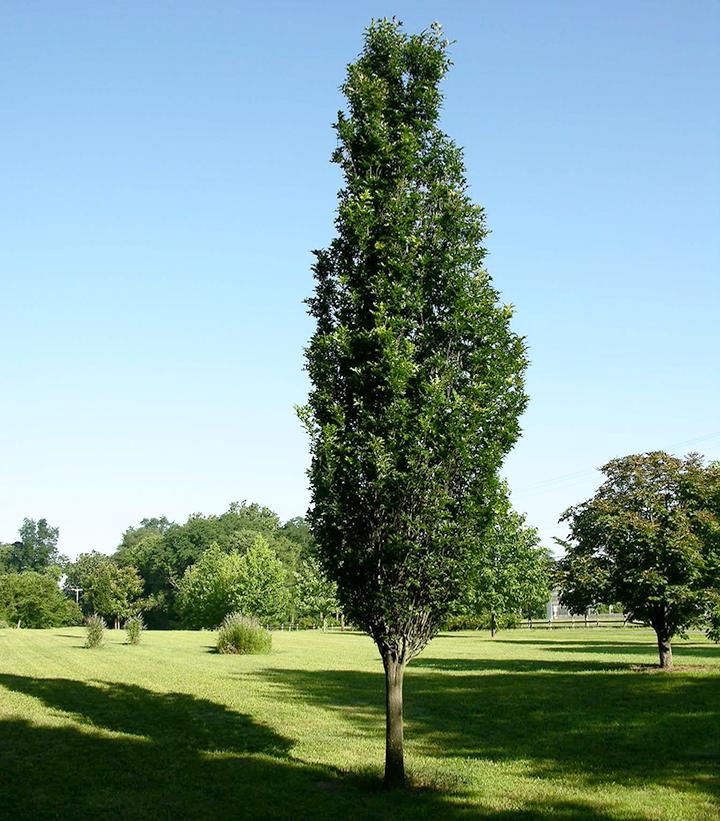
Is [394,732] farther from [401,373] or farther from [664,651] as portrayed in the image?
[664,651]

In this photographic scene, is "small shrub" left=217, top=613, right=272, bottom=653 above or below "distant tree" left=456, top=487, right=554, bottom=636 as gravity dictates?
below

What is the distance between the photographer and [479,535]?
14.0 m

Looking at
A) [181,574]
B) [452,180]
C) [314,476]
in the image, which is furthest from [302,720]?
[181,574]

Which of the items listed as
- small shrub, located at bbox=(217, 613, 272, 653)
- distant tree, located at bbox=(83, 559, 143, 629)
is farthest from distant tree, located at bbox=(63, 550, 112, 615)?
small shrub, located at bbox=(217, 613, 272, 653)

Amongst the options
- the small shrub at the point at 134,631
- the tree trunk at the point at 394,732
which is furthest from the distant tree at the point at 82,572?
the tree trunk at the point at 394,732

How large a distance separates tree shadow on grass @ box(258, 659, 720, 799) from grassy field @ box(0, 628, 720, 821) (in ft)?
0.23

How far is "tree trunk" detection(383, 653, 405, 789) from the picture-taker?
13398mm

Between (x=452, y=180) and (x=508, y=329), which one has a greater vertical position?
(x=452, y=180)

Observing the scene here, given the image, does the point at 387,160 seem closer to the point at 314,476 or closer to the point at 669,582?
the point at 314,476

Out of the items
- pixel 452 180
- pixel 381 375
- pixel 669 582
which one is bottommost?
pixel 669 582

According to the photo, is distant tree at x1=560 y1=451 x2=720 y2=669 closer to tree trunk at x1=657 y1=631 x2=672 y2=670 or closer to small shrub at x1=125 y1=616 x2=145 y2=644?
tree trunk at x1=657 y1=631 x2=672 y2=670

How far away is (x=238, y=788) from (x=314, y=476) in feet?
18.4

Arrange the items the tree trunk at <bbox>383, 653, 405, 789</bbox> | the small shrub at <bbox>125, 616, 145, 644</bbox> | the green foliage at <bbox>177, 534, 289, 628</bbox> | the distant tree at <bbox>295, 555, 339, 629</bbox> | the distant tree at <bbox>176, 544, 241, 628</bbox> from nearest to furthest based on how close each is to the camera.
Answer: the tree trunk at <bbox>383, 653, 405, 789</bbox>, the small shrub at <bbox>125, 616, 145, 644</bbox>, the green foliage at <bbox>177, 534, 289, 628</bbox>, the distant tree at <bbox>176, 544, 241, 628</bbox>, the distant tree at <bbox>295, 555, 339, 629</bbox>

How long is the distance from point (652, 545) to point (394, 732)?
19685 mm
